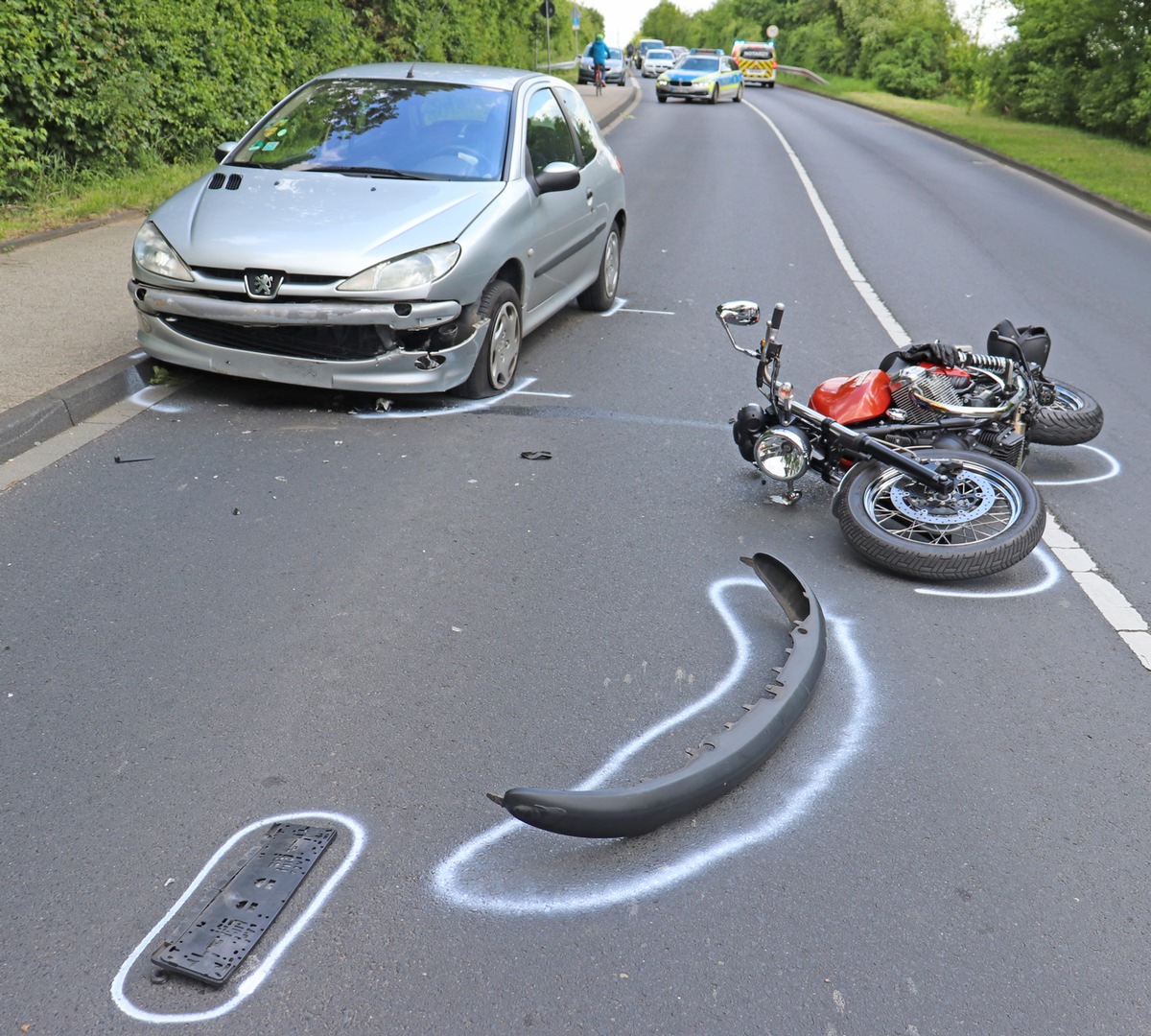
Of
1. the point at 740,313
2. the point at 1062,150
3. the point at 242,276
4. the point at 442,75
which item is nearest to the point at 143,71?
the point at 442,75

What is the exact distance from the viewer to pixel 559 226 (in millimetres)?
7879

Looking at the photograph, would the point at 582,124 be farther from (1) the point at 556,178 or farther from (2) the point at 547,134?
(1) the point at 556,178

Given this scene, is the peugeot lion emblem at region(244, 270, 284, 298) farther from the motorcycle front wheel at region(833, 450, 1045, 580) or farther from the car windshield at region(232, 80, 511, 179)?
the motorcycle front wheel at region(833, 450, 1045, 580)

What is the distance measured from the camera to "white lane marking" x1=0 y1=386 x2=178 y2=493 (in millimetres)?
5586

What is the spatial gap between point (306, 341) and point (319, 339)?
0.26ft

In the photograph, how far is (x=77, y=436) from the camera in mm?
6113

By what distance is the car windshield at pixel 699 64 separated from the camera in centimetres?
4147

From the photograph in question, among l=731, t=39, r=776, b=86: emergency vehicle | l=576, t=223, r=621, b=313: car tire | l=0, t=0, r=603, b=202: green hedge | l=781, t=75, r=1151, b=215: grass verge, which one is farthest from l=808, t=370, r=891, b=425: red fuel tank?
l=731, t=39, r=776, b=86: emergency vehicle

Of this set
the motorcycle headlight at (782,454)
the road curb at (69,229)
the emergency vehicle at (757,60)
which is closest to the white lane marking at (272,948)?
the motorcycle headlight at (782,454)

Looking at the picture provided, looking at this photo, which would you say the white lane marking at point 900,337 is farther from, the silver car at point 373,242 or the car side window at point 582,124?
the silver car at point 373,242

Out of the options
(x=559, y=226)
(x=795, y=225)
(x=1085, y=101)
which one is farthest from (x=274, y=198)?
(x=1085, y=101)

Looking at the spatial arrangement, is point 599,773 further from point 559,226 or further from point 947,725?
point 559,226

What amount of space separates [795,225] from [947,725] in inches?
460

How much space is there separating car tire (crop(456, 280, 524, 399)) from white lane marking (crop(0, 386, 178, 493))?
184 cm
